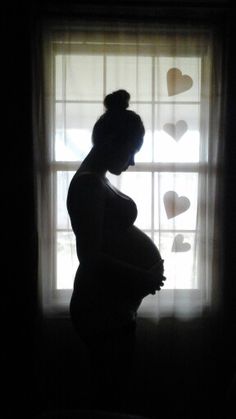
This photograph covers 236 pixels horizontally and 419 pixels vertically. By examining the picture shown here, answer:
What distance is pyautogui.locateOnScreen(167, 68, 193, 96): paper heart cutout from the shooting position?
1921 millimetres

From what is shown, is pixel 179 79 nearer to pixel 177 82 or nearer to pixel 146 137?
pixel 177 82

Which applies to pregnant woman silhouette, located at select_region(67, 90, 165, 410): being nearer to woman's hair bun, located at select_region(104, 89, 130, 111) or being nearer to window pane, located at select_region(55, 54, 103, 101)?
woman's hair bun, located at select_region(104, 89, 130, 111)

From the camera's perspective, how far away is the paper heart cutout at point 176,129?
1.93 meters

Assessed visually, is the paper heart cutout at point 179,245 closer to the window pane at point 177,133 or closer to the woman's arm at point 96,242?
the window pane at point 177,133

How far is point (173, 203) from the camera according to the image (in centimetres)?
193

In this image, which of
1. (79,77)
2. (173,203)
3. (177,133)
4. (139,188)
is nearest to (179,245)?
(173,203)

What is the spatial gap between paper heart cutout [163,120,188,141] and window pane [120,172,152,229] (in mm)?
233

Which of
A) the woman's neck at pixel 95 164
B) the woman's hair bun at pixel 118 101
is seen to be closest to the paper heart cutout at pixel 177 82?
the woman's hair bun at pixel 118 101

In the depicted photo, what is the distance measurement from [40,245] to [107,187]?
923mm

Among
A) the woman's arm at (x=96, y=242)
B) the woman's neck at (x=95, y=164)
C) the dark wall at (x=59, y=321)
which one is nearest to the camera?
the woman's arm at (x=96, y=242)

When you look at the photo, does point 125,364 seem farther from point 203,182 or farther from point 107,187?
point 203,182

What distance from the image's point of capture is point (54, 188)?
193 cm

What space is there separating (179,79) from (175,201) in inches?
22.8

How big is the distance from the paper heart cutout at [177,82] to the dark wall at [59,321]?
0.64 ft
